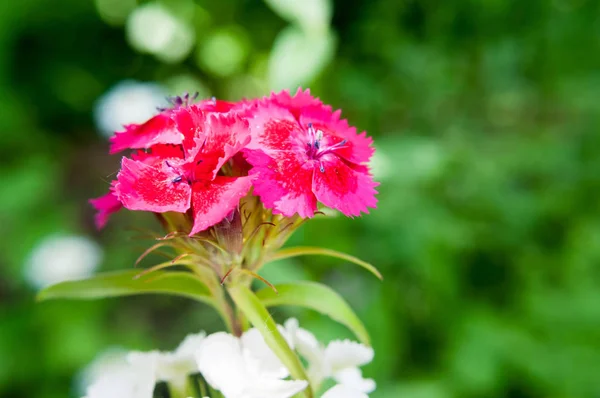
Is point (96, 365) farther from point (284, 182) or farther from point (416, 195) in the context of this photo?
point (284, 182)

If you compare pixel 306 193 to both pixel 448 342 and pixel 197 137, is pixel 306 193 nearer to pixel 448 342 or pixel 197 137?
pixel 197 137

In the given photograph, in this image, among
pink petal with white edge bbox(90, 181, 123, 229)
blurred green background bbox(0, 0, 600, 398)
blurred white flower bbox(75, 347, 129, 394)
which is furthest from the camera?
blurred white flower bbox(75, 347, 129, 394)

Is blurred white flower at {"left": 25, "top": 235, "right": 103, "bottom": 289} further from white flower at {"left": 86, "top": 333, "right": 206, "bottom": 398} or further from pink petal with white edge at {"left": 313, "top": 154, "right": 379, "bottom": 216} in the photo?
pink petal with white edge at {"left": 313, "top": 154, "right": 379, "bottom": 216}

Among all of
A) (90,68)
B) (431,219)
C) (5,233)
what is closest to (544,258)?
(431,219)

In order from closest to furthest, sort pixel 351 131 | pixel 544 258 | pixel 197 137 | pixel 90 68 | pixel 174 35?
pixel 197 137 < pixel 351 131 < pixel 544 258 < pixel 174 35 < pixel 90 68

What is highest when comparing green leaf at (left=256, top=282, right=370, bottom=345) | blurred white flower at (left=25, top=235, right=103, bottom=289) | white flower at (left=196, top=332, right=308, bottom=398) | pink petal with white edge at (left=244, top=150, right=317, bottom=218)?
blurred white flower at (left=25, top=235, right=103, bottom=289)

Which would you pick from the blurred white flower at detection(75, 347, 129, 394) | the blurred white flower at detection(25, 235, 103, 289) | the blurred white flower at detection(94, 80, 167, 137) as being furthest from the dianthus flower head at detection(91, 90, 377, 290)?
the blurred white flower at detection(94, 80, 167, 137)
